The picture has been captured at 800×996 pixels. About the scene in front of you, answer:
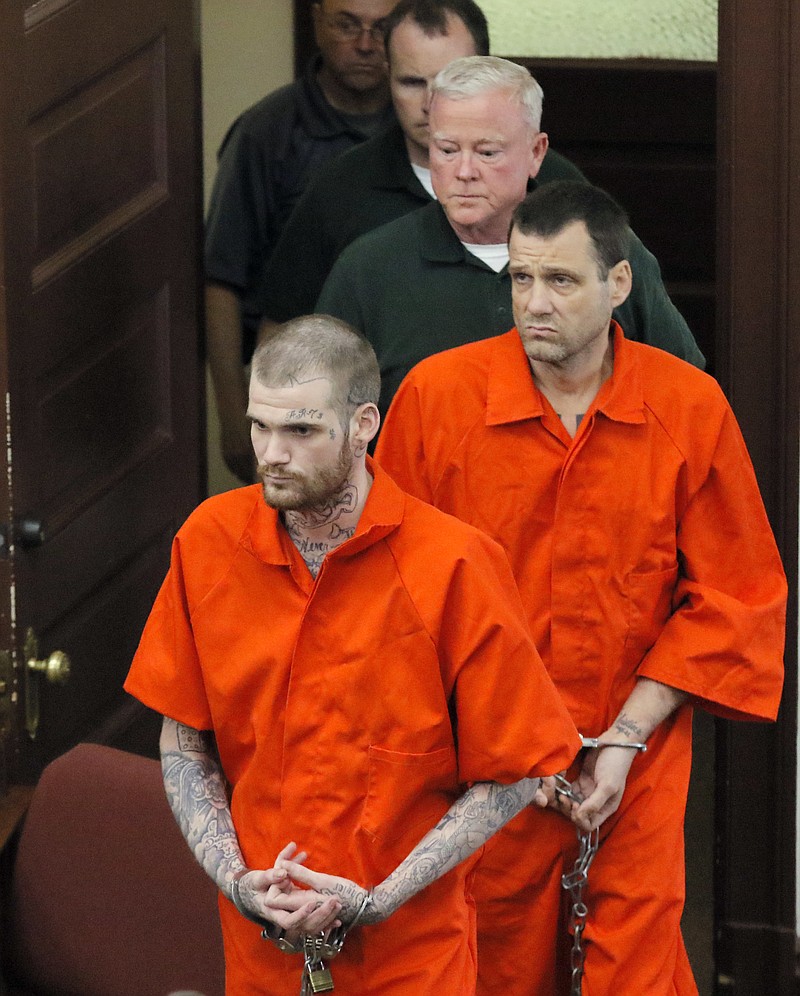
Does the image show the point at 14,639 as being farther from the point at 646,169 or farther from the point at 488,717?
the point at 646,169

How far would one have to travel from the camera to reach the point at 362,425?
6.66 feet

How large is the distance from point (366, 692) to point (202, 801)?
0.88 ft

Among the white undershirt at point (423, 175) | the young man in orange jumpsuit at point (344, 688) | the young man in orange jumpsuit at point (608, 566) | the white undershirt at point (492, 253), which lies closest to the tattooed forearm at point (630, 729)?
the young man in orange jumpsuit at point (608, 566)

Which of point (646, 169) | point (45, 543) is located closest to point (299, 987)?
point (45, 543)

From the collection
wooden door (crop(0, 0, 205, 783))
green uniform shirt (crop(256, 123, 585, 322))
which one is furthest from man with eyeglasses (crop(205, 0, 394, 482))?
green uniform shirt (crop(256, 123, 585, 322))

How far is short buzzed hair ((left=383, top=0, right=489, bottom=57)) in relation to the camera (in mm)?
3080

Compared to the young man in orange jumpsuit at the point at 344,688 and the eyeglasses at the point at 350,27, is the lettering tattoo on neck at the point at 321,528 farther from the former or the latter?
the eyeglasses at the point at 350,27

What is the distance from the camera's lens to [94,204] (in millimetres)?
3307

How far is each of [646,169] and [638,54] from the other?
0.35 m

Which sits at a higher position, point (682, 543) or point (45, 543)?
point (682, 543)

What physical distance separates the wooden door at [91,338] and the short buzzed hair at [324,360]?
101 centimetres

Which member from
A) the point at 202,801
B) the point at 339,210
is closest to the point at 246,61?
the point at 339,210

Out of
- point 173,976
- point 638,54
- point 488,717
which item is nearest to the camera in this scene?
point 488,717

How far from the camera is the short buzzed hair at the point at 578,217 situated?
7.72 feet
